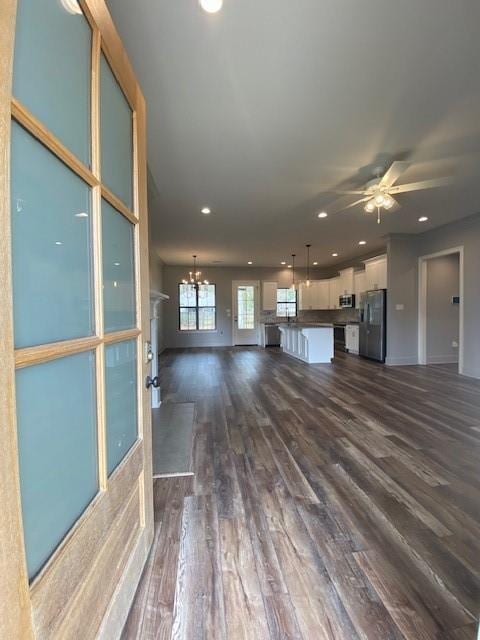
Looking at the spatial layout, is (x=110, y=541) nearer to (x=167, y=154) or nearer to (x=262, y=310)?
(x=167, y=154)

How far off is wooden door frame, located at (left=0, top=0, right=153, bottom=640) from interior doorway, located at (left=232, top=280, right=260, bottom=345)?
883cm

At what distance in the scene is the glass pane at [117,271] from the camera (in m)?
1.05

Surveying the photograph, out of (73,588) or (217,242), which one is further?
(217,242)

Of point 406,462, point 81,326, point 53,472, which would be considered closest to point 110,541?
point 53,472

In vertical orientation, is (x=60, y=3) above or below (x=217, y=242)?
below

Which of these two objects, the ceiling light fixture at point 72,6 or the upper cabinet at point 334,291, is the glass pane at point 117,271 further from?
the upper cabinet at point 334,291

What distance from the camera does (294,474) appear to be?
2205mm

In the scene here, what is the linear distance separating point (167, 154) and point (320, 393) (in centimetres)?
363

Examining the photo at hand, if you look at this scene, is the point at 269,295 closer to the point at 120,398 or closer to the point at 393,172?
the point at 393,172

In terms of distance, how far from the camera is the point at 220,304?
10.2 m

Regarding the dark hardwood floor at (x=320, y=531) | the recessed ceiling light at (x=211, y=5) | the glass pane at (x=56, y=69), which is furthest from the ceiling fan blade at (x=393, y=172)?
the glass pane at (x=56, y=69)

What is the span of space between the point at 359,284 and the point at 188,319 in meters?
5.48

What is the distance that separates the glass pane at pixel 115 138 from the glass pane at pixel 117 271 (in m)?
0.11

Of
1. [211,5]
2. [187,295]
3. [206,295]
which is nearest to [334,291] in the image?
[206,295]
